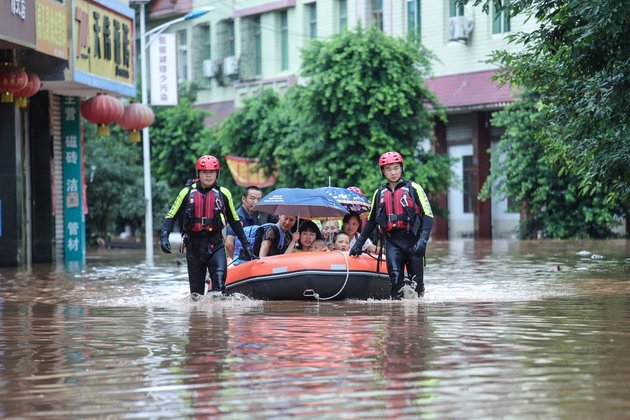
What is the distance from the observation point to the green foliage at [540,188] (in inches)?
1512

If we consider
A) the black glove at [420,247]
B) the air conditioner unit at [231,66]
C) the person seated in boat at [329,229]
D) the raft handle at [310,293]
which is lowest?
the raft handle at [310,293]

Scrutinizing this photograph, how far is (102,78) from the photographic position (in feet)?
94.4

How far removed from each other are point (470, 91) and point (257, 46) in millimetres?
13726

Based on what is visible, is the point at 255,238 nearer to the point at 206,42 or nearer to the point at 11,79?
the point at 11,79

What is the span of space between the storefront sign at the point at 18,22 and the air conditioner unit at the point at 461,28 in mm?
23445

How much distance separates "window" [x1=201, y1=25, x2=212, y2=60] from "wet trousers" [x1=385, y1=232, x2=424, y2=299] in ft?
140

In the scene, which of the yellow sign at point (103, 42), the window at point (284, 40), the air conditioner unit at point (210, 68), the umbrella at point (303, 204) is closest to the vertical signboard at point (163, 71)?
the window at point (284, 40)

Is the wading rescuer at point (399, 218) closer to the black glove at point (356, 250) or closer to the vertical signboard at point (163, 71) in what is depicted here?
the black glove at point (356, 250)

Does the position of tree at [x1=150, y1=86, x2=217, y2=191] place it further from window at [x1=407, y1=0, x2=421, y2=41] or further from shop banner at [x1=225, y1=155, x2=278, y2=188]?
window at [x1=407, y1=0, x2=421, y2=41]

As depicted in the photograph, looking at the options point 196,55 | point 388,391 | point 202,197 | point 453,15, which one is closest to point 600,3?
point 202,197

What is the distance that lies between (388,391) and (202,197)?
24.8 feet

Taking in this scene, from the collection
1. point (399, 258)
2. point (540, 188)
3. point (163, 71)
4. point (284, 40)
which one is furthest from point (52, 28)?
point (284, 40)

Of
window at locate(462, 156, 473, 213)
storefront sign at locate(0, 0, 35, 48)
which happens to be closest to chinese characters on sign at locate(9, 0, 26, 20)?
storefront sign at locate(0, 0, 35, 48)

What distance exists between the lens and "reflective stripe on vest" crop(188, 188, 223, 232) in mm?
15852
